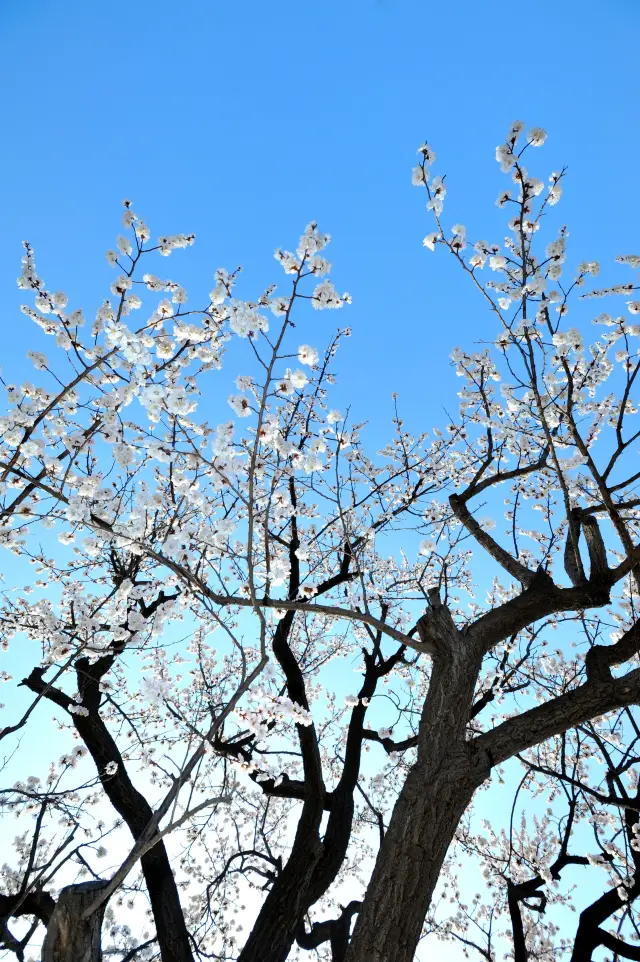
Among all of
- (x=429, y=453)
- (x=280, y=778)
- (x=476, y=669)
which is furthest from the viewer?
(x=429, y=453)

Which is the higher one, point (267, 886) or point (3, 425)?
point (3, 425)

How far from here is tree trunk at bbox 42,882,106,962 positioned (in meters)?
2.12

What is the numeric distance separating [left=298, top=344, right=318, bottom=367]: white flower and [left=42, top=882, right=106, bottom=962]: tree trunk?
3069 mm

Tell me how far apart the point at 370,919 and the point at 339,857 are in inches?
87.2

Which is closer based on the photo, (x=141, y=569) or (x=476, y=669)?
(x=476, y=669)

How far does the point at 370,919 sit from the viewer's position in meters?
2.69

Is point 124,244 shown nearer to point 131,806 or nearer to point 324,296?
point 324,296

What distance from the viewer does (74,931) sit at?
215 centimetres

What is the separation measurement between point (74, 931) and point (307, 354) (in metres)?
3.23

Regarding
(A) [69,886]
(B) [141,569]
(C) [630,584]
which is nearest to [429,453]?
(C) [630,584]

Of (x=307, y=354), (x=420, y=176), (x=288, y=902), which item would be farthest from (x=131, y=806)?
(x=420, y=176)

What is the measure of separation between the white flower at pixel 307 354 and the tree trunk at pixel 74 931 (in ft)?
10.1

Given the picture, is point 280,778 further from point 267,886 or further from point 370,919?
point 370,919

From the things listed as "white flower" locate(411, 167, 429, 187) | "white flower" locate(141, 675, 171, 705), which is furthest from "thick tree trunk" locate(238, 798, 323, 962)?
"white flower" locate(411, 167, 429, 187)
